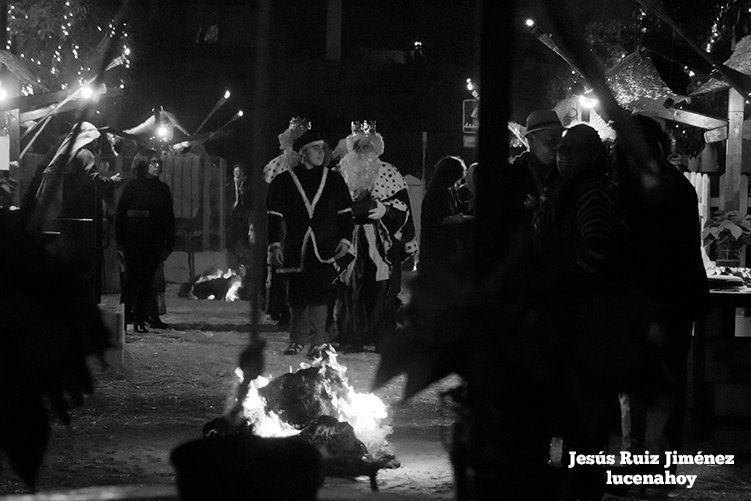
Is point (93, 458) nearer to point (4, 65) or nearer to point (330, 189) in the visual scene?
point (330, 189)

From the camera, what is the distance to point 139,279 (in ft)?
44.3

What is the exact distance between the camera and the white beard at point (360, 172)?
12305mm

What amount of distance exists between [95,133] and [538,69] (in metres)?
16.0

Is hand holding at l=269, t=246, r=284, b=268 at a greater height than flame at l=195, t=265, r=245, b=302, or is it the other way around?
hand holding at l=269, t=246, r=284, b=268

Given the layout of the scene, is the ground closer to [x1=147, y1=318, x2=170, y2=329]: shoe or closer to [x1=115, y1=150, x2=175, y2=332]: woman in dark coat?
[x1=115, y1=150, x2=175, y2=332]: woman in dark coat

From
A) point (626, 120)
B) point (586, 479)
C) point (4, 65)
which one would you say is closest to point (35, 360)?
point (626, 120)

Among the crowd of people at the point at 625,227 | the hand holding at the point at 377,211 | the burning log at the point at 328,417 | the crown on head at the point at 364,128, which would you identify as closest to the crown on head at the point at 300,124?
the crown on head at the point at 364,128

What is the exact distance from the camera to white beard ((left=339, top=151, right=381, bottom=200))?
12.3 m

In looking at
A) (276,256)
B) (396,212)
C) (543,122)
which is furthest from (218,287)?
(543,122)

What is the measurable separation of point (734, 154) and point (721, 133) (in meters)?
0.73

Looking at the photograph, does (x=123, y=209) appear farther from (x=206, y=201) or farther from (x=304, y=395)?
(x=206, y=201)

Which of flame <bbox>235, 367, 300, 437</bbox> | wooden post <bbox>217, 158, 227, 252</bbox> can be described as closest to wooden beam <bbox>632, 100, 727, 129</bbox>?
flame <bbox>235, 367, 300, 437</bbox>

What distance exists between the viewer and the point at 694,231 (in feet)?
18.9

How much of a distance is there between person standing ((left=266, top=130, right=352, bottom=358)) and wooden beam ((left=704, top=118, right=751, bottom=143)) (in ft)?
15.6
